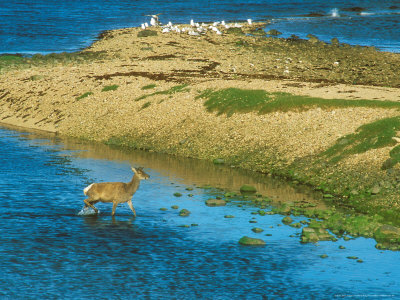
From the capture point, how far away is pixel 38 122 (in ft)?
176

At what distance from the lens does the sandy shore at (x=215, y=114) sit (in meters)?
36.2

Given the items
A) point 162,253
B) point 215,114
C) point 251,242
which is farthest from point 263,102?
point 162,253

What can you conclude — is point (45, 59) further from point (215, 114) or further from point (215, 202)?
point (215, 202)

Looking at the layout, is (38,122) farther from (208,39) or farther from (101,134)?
(208,39)

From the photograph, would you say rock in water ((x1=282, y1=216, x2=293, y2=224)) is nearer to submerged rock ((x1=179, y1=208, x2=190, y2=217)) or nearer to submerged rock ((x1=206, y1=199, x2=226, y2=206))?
submerged rock ((x1=206, y1=199, x2=226, y2=206))

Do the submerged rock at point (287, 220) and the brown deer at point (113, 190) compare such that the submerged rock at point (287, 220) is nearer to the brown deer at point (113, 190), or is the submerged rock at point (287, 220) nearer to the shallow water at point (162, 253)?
the shallow water at point (162, 253)

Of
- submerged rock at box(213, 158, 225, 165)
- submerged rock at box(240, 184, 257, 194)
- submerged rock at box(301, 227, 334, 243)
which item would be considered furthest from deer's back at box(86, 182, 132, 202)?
submerged rock at box(213, 158, 225, 165)

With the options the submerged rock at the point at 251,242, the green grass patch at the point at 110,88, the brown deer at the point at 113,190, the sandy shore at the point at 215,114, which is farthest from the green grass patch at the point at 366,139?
the green grass patch at the point at 110,88

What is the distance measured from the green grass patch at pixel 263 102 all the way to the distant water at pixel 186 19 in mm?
47397

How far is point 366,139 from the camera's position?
117 feet

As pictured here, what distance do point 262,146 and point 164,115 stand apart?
33.0ft

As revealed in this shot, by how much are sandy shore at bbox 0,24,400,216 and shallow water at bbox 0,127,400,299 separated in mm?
3825

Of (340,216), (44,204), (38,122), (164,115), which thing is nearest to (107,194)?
(44,204)

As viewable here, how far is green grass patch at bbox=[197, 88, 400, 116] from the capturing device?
136ft
